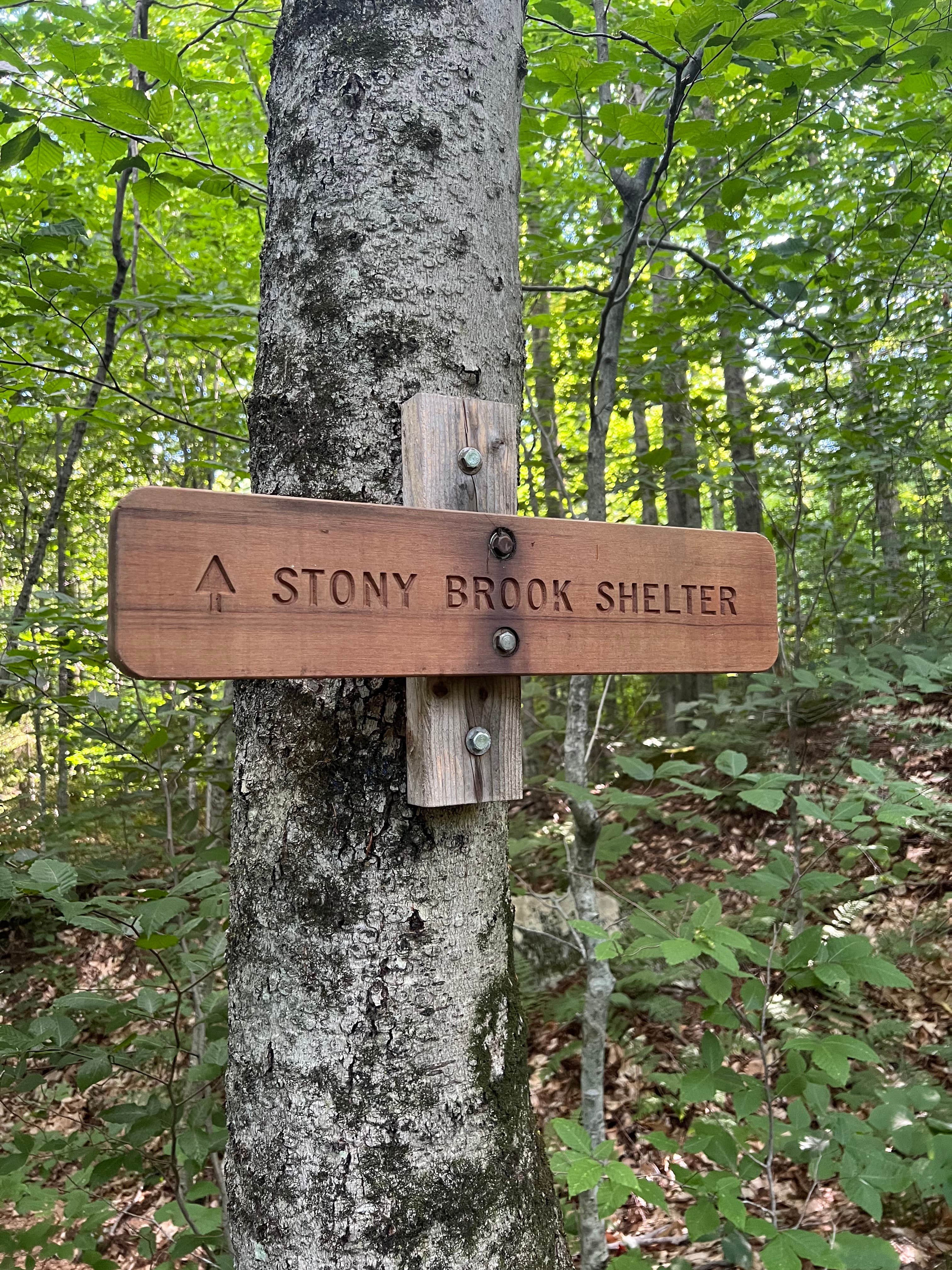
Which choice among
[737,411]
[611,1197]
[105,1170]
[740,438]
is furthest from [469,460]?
[737,411]

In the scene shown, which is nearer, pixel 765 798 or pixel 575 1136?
pixel 575 1136

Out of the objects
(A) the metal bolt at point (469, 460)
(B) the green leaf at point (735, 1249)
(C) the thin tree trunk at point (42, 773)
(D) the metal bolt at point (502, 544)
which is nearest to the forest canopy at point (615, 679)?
(B) the green leaf at point (735, 1249)

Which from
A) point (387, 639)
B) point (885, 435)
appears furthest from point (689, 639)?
point (885, 435)

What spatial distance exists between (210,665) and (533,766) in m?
5.84

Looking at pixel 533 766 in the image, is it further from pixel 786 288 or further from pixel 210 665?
pixel 210 665

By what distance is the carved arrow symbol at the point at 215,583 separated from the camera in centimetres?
79

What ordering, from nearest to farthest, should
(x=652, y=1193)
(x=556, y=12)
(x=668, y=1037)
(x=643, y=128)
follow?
(x=652, y=1193) < (x=643, y=128) < (x=556, y=12) < (x=668, y=1037)

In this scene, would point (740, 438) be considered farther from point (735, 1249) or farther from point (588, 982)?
point (735, 1249)

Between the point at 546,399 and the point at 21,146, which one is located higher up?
the point at 546,399

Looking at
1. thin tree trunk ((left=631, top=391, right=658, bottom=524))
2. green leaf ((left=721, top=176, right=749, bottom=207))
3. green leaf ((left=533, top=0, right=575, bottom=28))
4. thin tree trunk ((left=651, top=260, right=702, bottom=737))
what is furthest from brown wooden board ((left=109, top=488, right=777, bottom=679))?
green leaf ((left=533, top=0, right=575, bottom=28))

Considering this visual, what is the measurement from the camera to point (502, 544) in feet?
3.25

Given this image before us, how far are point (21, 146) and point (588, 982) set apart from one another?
249 cm

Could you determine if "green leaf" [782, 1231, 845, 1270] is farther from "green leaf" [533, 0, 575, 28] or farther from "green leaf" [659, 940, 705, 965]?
"green leaf" [533, 0, 575, 28]

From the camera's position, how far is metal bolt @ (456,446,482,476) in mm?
1028
